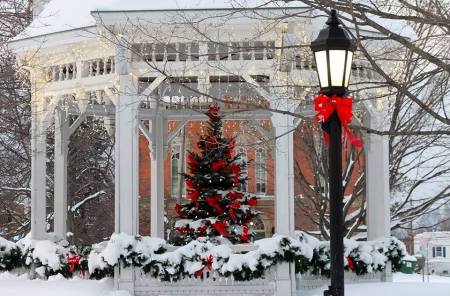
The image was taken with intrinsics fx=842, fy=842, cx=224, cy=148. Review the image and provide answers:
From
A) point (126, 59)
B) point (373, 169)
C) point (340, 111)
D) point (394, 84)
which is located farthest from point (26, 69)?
point (340, 111)

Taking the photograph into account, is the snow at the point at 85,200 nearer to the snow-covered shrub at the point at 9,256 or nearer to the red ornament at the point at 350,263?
the snow-covered shrub at the point at 9,256

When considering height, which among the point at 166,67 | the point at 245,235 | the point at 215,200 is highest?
the point at 166,67

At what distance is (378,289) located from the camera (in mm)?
13203

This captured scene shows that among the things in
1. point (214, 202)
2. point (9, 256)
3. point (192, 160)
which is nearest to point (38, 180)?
point (9, 256)

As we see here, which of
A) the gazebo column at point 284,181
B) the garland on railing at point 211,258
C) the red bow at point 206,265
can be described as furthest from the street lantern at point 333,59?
the red bow at point 206,265

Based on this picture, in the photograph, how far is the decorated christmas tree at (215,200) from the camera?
51.1ft

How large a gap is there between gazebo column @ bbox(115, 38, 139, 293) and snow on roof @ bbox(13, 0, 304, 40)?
2.46 ft

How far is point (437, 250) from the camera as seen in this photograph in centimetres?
6819

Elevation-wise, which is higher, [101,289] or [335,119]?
[335,119]

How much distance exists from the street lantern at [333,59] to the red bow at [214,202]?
9503 millimetres

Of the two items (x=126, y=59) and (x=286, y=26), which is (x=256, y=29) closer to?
(x=286, y=26)

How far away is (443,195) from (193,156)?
793 cm

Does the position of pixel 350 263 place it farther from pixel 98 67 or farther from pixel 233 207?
pixel 98 67

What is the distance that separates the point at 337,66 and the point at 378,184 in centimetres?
904
